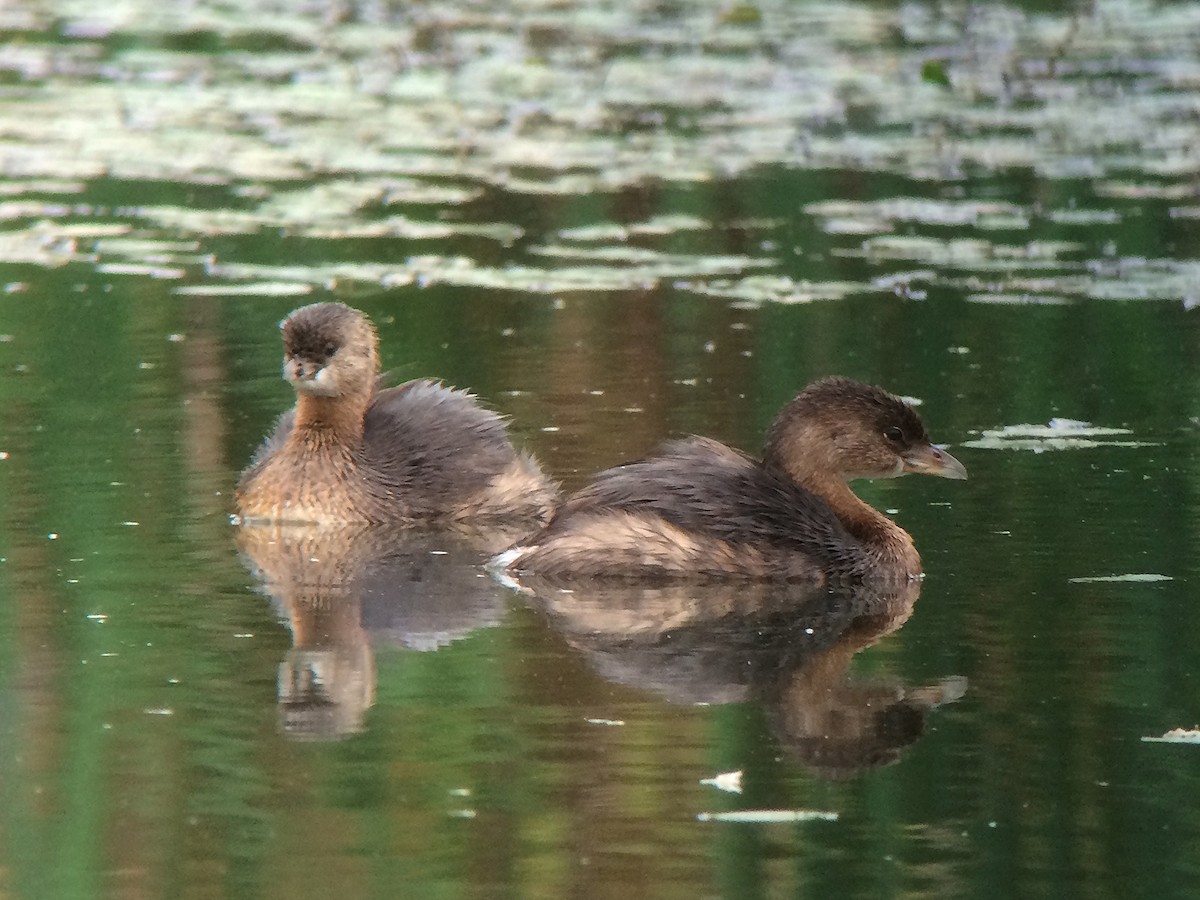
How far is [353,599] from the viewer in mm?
8539

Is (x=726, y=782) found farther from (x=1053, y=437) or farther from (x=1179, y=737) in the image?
(x=1053, y=437)

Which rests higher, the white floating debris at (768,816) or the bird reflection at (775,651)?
the white floating debris at (768,816)

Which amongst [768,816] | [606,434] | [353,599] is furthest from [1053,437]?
[768,816]

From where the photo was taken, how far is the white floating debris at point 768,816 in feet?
19.9

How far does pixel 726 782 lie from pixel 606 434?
4.63 m

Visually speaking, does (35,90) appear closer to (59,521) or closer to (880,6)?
(880,6)

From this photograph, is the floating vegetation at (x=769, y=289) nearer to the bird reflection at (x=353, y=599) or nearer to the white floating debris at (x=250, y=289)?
the white floating debris at (x=250, y=289)

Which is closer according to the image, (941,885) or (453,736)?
(941,885)

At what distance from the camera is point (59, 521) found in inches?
368

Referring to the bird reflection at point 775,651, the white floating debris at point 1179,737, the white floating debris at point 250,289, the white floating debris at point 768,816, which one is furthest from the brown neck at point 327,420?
the white floating debris at point 768,816

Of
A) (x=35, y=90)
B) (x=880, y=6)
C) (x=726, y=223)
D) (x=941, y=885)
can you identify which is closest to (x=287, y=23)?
(x=35, y=90)

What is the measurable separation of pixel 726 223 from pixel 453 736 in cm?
953

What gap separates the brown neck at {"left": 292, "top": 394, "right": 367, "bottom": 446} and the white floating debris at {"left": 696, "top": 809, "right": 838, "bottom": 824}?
15.3 feet

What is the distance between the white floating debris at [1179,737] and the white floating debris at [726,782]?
1203 millimetres
